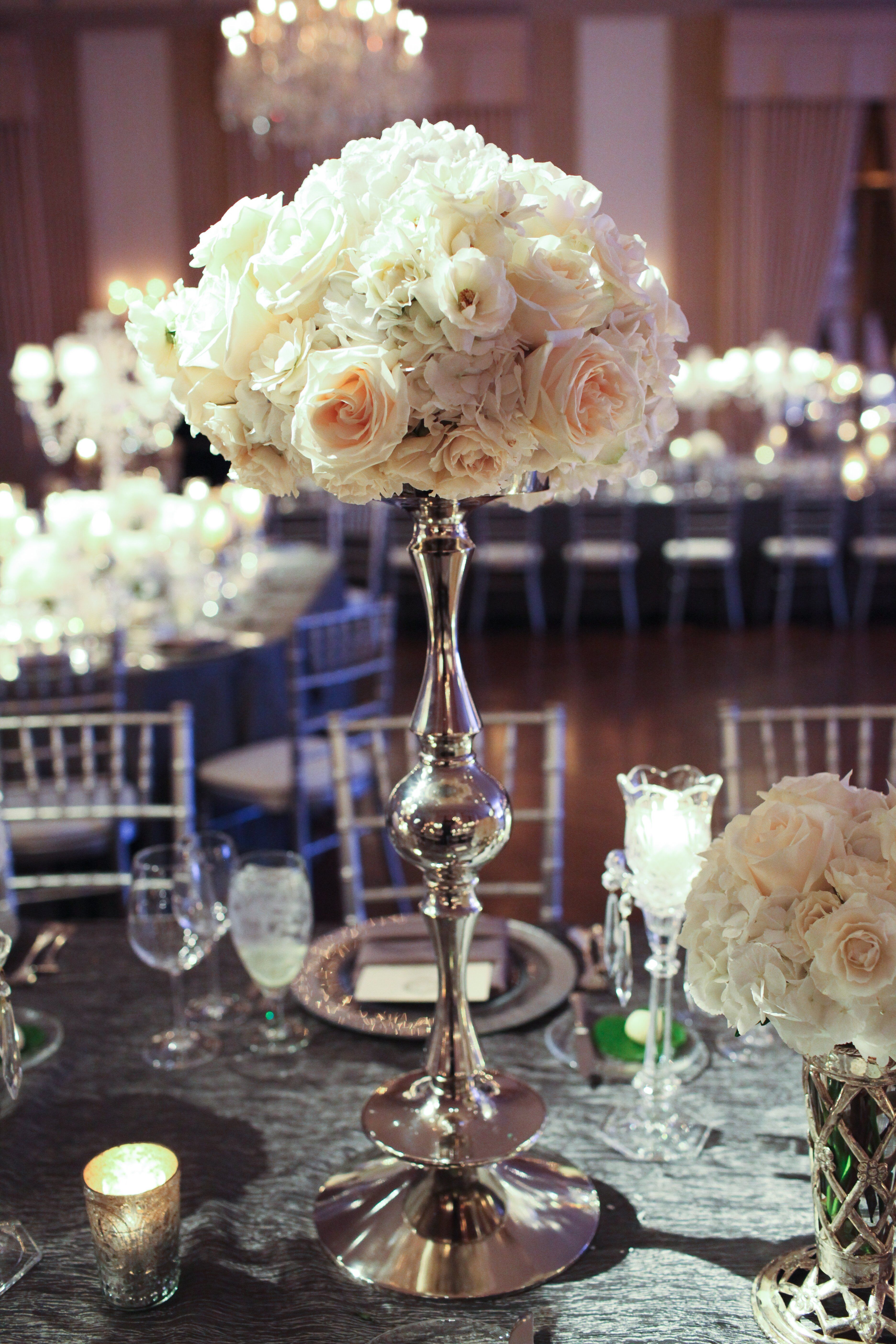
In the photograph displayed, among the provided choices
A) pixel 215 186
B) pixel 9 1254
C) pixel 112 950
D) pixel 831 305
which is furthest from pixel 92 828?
pixel 831 305

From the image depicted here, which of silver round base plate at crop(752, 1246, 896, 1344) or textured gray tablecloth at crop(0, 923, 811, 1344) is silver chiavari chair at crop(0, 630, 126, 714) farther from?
silver round base plate at crop(752, 1246, 896, 1344)

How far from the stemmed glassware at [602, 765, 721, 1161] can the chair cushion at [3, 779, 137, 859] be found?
1844mm

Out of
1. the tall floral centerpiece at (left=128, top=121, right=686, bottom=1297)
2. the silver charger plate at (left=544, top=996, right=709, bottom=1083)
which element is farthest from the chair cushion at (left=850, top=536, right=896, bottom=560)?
the tall floral centerpiece at (left=128, top=121, right=686, bottom=1297)

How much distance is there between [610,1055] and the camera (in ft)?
4.45

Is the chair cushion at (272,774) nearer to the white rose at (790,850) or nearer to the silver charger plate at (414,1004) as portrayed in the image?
the silver charger plate at (414,1004)

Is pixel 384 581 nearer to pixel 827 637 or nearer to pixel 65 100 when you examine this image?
pixel 827 637

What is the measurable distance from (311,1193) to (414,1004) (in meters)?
0.31

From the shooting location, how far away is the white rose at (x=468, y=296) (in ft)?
2.75

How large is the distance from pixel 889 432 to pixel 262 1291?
9839 mm

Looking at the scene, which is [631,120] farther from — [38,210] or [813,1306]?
[813,1306]

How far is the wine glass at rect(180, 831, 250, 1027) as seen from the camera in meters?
1.40

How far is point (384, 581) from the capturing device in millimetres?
7711

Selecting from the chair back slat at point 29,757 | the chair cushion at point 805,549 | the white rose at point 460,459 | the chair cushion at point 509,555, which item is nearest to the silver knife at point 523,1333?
the white rose at point 460,459

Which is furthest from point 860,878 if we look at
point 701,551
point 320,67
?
point 701,551
